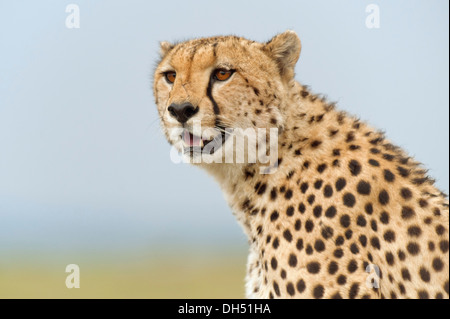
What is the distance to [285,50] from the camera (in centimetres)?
387

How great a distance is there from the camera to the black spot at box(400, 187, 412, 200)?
136 inches

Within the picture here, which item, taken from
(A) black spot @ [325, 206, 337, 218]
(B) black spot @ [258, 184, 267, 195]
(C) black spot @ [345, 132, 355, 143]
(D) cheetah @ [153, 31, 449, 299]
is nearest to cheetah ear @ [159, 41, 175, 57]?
(D) cheetah @ [153, 31, 449, 299]

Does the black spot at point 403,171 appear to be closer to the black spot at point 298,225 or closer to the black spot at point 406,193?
the black spot at point 406,193

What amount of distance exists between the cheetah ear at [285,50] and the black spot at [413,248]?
3.38 feet

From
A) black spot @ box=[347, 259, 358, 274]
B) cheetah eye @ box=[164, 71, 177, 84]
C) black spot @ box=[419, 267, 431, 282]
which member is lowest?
black spot @ box=[419, 267, 431, 282]

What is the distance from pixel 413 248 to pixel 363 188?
33 centimetres

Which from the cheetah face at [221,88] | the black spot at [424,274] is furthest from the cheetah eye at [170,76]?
the black spot at [424,274]

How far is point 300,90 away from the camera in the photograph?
3.86 meters

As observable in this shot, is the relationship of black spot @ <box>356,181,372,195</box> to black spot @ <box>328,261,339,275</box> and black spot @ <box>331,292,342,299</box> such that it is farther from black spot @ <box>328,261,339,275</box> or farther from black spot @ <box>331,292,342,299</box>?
black spot @ <box>331,292,342,299</box>

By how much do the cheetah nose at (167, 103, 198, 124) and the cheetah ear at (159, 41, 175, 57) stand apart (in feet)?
2.51

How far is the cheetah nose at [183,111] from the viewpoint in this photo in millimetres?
3496
